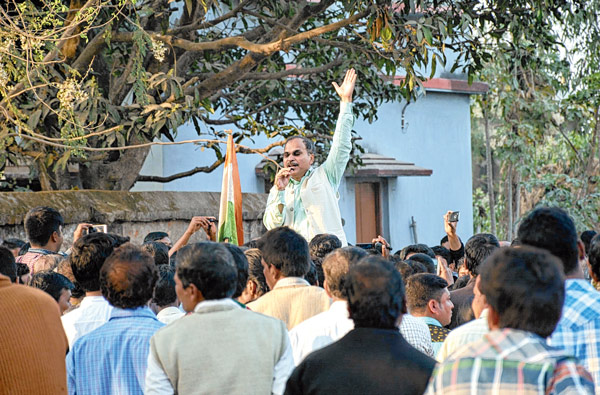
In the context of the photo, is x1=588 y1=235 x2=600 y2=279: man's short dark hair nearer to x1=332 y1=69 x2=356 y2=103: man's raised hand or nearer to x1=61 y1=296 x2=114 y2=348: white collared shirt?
x1=61 y1=296 x2=114 y2=348: white collared shirt

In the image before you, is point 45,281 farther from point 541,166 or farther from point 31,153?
point 541,166

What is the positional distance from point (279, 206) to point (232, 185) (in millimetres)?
1428

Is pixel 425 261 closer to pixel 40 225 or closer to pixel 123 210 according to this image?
pixel 40 225

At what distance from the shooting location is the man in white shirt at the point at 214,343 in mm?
3340

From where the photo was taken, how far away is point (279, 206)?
6.77 metres

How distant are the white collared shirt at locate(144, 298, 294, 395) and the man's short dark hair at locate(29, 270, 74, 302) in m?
1.62

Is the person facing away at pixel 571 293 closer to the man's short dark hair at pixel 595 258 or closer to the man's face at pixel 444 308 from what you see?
the man's short dark hair at pixel 595 258

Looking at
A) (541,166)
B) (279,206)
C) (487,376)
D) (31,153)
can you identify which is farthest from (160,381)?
(541,166)

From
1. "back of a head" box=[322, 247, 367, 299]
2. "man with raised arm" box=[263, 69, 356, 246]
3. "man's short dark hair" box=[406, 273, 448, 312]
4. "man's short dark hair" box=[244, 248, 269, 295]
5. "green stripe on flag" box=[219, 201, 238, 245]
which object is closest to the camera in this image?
"back of a head" box=[322, 247, 367, 299]

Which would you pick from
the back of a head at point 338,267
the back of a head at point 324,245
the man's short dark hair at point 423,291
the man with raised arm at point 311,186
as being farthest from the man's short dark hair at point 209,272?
the man with raised arm at point 311,186

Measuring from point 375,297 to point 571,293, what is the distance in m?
0.89

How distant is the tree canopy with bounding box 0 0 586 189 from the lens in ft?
27.8

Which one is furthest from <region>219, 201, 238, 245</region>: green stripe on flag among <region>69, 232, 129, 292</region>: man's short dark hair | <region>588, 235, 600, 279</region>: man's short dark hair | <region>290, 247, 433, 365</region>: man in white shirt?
<region>588, 235, 600, 279</region>: man's short dark hair

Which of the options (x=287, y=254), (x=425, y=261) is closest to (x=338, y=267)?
(x=287, y=254)
